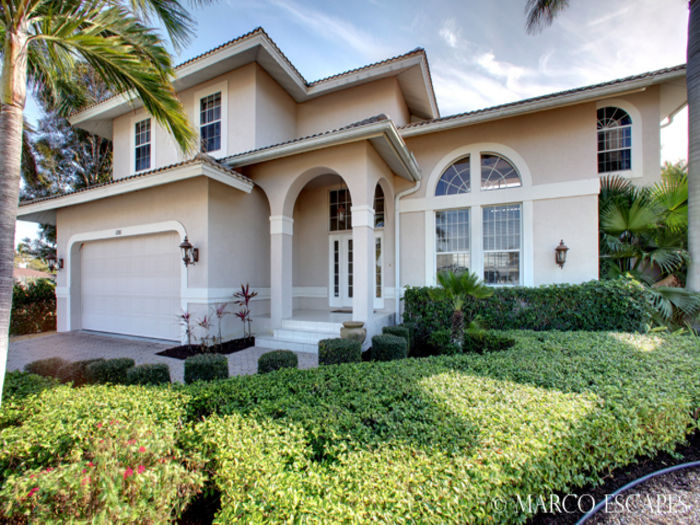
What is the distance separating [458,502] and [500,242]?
759 cm

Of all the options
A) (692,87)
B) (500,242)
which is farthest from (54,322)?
(692,87)

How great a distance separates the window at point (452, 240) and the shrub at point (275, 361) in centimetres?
554

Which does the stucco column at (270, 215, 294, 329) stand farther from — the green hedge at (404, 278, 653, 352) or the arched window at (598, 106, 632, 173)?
the arched window at (598, 106, 632, 173)

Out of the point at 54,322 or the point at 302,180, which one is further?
the point at 54,322

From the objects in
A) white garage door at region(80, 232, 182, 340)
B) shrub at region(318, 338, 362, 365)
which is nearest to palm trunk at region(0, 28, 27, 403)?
shrub at region(318, 338, 362, 365)

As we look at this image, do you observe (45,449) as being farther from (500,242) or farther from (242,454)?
(500,242)

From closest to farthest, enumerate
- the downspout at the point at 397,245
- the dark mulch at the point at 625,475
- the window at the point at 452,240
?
the dark mulch at the point at 625,475 < the window at the point at 452,240 < the downspout at the point at 397,245

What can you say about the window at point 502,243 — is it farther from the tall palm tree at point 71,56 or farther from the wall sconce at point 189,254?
the wall sconce at point 189,254

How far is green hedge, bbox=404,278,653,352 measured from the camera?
605 cm

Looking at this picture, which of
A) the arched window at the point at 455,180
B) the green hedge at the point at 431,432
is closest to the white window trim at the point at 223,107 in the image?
the arched window at the point at 455,180

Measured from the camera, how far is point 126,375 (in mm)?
4152

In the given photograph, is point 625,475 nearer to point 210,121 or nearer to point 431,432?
point 431,432

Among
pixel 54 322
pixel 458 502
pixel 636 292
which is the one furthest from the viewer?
pixel 54 322

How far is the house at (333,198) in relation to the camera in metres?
7.06
